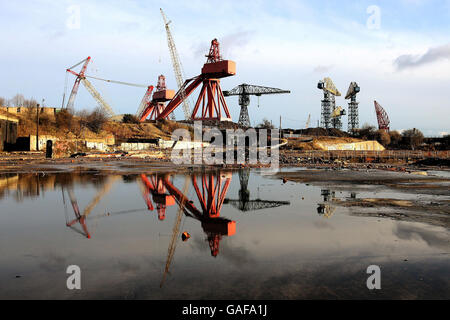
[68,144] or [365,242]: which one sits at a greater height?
[68,144]

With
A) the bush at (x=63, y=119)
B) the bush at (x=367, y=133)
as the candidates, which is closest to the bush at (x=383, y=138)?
the bush at (x=367, y=133)

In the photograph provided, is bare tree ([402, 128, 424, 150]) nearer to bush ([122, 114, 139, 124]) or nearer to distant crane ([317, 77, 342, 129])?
distant crane ([317, 77, 342, 129])

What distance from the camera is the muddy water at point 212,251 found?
5.73 m

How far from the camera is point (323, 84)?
374 ft

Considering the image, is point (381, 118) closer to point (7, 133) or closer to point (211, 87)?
point (211, 87)

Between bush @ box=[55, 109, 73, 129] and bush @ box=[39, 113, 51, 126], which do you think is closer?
bush @ box=[39, 113, 51, 126]

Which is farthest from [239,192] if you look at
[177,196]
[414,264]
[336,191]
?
[414,264]

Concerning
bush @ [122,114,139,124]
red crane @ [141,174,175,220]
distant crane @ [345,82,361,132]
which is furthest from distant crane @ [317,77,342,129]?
red crane @ [141,174,175,220]

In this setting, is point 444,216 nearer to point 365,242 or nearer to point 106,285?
point 365,242

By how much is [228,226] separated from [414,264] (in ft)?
15.6

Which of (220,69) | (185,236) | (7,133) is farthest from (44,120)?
(185,236)

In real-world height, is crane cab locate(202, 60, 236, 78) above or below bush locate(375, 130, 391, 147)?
above

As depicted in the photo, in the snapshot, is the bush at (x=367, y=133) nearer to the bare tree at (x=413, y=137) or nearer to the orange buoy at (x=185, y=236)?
the bare tree at (x=413, y=137)

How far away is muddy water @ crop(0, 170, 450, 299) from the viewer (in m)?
5.73
